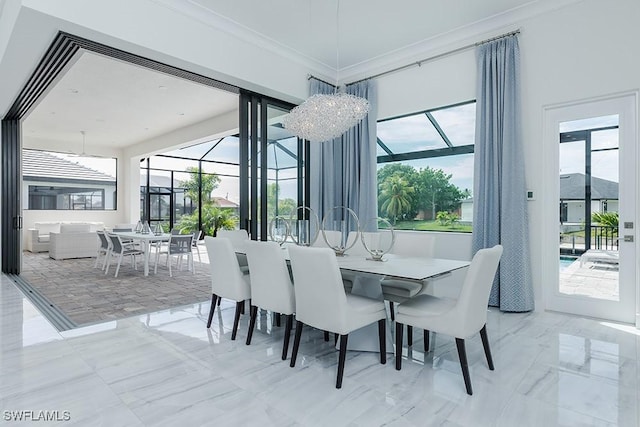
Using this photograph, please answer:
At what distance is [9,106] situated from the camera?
17.2ft

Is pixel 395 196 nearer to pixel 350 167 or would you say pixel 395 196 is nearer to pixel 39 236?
pixel 350 167

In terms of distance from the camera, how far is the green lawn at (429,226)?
4.65 metres

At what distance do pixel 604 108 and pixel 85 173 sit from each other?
11654mm

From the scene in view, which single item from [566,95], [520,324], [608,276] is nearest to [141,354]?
[520,324]

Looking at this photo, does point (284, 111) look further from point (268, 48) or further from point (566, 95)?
point (566, 95)

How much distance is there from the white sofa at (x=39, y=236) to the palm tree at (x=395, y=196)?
8562 mm

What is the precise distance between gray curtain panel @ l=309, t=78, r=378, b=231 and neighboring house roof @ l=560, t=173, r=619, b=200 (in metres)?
2.19

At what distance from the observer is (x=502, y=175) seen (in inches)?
152

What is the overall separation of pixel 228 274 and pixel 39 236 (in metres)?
8.58

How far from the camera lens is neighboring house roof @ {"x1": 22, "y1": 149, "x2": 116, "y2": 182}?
955cm

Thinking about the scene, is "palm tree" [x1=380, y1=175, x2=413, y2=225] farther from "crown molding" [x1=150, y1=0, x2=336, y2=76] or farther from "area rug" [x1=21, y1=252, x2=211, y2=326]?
"area rug" [x1=21, y1=252, x2=211, y2=326]

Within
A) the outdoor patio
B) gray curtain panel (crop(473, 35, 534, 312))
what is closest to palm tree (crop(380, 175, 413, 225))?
gray curtain panel (crop(473, 35, 534, 312))

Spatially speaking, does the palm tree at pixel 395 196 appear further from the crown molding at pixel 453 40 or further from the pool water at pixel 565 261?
the pool water at pixel 565 261

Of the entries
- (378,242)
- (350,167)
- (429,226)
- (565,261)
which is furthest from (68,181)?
(565,261)
